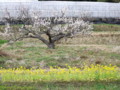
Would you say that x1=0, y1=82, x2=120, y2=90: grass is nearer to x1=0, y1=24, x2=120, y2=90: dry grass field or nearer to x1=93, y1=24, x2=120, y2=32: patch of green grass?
x1=0, y1=24, x2=120, y2=90: dry grass field

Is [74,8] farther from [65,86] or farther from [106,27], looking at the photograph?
[65,86]

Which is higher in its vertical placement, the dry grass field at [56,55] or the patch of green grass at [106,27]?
the dry grass field at [56,55]

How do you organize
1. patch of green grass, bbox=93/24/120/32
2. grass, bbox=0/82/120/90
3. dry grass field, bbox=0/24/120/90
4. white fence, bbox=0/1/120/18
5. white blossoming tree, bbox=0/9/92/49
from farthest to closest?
white fence, bbox=0/1/120/18
patch of green grass, bbox=93/24/120/32
white blossoming tree, bbox=0/9/92/49
dry grass field, bbox=0/24/120/90
grass, bbox=0/82/120/90

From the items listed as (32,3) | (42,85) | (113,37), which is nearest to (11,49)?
(113,37)

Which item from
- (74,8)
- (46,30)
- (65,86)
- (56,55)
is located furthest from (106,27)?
(65,86)

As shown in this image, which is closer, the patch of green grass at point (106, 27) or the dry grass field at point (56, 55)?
the dry grass field at point (56, 55)

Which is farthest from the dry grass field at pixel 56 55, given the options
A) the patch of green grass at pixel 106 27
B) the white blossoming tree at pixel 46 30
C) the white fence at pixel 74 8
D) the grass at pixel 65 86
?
the white fence at pixel 74 8

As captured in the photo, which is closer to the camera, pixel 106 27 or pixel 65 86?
pixel 65 86

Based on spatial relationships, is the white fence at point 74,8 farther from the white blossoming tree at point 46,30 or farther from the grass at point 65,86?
the grass at point 65,86

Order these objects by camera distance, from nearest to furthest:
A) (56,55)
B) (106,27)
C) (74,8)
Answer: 1. (56,55)
2. (106,27)
3. (74,8)

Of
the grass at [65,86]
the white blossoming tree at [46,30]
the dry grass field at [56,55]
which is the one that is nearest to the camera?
the grass at [65,86]

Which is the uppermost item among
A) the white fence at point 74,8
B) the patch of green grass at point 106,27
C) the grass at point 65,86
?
the grass at point 65,86

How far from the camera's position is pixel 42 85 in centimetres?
1020

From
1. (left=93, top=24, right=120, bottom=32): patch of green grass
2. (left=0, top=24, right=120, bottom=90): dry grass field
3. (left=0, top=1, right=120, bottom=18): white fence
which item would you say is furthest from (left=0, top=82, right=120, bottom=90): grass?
(left=0, top=1, right=120, bottom=18): white fence
